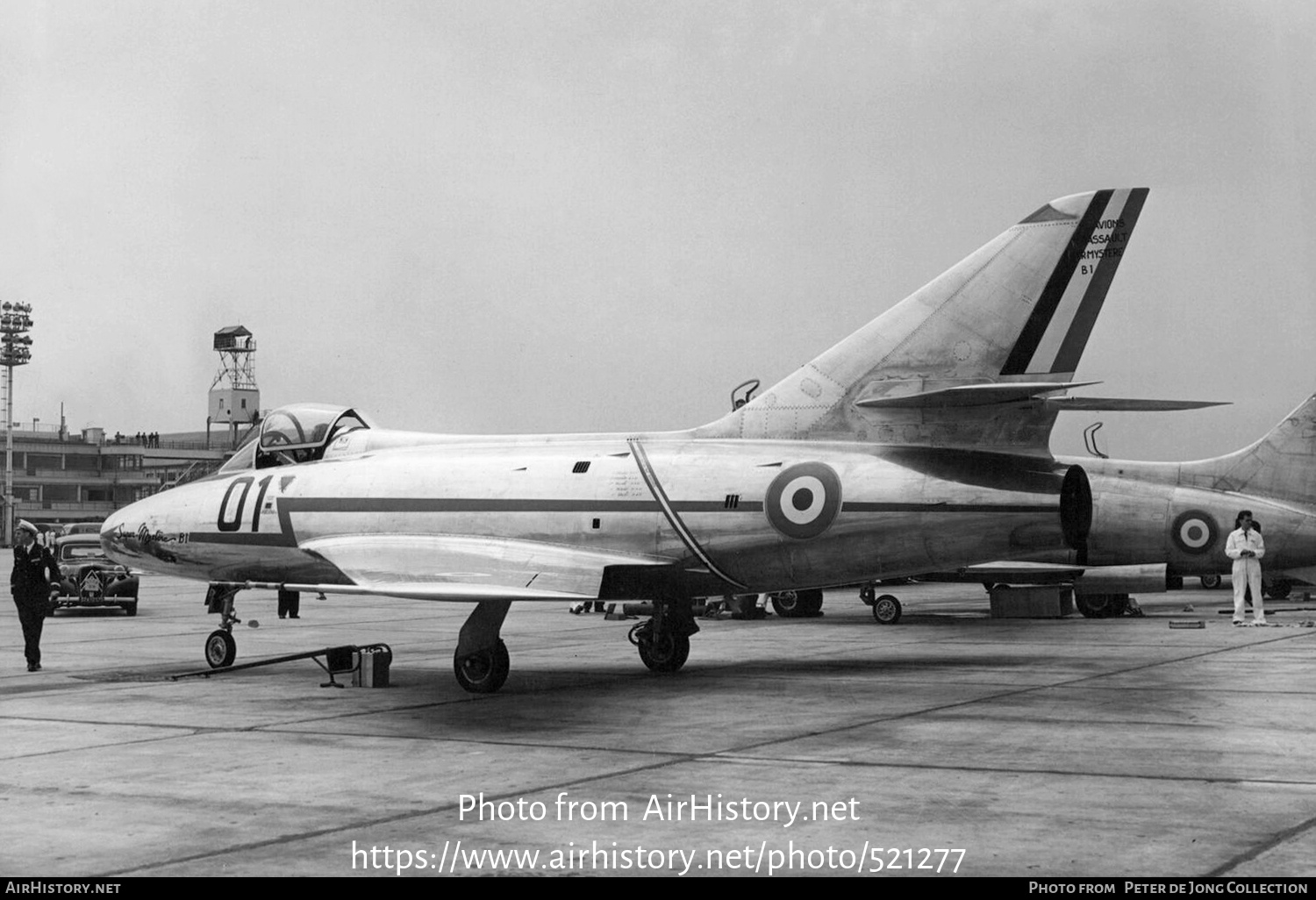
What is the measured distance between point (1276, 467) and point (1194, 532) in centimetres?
254

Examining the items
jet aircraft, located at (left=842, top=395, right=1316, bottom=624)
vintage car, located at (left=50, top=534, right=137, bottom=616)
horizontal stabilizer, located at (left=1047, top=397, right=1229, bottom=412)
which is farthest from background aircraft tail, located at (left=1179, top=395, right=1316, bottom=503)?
vintage car, located at (left=50, top=534, right=137, bottom=616)

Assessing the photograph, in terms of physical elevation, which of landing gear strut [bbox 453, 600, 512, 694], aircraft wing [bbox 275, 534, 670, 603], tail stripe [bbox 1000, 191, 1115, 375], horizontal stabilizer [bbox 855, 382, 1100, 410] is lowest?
landing gear strut [bbox 453, 600, 512, 694]

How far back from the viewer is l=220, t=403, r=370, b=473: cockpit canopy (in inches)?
671

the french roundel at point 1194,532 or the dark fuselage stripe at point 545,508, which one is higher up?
the dark fuselage stripe at point 545,508

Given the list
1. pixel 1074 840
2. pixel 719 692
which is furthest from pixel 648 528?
pixel 1074 840

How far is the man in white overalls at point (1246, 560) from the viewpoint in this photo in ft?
72.6

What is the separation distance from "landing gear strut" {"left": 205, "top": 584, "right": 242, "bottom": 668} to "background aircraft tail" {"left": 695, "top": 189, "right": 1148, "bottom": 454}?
8165mm

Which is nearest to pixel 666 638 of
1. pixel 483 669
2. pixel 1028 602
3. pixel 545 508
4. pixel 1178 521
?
pixel 545 508

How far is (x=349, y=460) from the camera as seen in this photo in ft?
54.1

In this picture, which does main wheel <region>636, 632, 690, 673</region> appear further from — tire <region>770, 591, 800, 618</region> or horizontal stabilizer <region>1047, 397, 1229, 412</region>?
tire <region>770, 591, 800, 618</region>

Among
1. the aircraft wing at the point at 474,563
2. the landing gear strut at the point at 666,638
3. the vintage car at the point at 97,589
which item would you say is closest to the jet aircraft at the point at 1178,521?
the landing gear strut at the point at 666,638

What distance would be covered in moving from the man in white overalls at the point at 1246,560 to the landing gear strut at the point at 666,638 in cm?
1078

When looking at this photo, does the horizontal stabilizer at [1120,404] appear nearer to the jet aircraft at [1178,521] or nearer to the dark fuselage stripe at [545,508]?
the dark fuselage stripe at [545,508]
